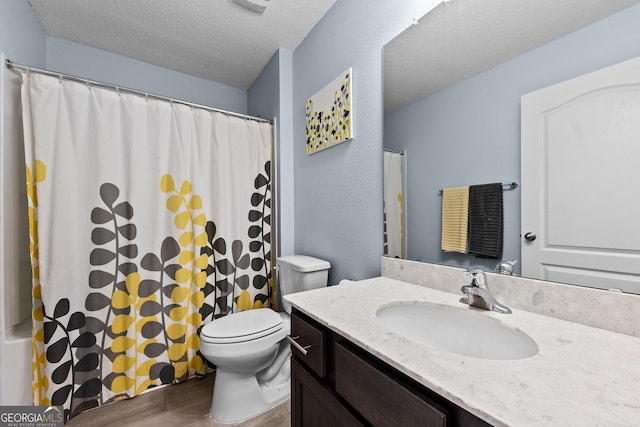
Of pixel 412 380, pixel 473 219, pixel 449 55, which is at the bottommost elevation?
pixel 412 380

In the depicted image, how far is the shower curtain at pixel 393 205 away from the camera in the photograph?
1180 mm

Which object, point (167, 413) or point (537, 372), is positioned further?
point (167, 413)

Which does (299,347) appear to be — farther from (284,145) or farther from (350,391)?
(284,145)

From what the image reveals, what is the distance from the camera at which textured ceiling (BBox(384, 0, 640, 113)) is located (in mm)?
697

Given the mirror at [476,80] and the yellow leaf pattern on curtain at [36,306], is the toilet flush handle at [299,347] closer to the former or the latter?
the mirror at [476,80]

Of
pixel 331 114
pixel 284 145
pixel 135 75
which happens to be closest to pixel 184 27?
pixel 135 75

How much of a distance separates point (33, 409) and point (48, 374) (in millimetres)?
148

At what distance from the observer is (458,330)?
2.62ft

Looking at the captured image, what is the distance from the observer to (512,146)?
805 mm

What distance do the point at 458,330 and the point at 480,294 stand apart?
0.13m

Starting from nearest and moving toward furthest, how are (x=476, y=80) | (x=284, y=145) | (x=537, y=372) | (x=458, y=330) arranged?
(x=537, y=372) < (x=458, y=330) < (x=476, y=80) < (x=284, y=145)

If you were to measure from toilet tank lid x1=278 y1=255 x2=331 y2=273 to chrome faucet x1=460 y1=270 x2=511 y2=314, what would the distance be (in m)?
0.83

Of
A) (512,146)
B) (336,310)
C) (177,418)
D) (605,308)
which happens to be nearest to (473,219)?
(512,146)

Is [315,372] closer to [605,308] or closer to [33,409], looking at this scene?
[605,308]
